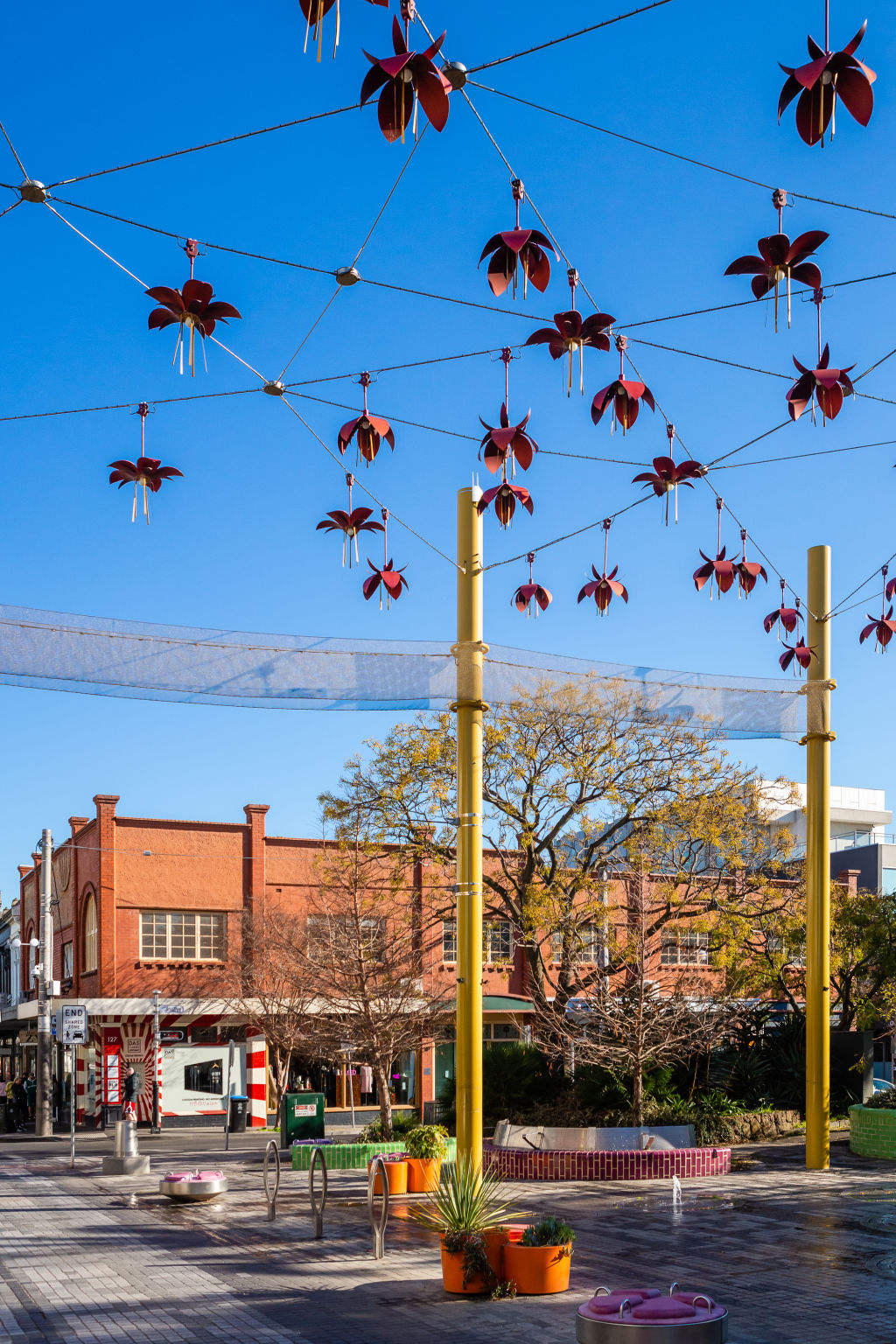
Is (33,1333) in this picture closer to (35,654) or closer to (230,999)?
(35,654)

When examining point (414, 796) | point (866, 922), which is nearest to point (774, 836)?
point (866, 922)

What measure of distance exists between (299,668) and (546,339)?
6527 millimetres

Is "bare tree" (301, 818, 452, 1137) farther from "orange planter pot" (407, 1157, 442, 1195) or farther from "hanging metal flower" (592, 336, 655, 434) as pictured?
"hanging metal flower" (592, 336, 655, 434)

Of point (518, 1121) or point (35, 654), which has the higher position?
point (35, 654)

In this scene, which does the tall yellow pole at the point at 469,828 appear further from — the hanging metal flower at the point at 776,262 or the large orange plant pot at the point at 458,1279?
the hanging metal flower at the point at 776,262

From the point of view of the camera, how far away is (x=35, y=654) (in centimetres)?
1290

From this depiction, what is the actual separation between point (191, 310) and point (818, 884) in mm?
13159

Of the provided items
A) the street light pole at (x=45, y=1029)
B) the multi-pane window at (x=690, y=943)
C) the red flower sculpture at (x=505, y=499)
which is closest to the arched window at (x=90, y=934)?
the street light pole at (x=45, y=1029)

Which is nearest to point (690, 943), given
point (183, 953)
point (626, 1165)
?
point (626, 1165)

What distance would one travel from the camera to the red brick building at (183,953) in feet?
128

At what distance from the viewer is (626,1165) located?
763 inches

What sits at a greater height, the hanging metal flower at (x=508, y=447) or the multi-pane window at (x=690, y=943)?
the hanging metal flower at (x=508, y=447)

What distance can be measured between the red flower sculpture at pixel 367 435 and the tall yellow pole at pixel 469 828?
3852mm

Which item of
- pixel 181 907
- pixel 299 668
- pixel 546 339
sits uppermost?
pixel 546 339
